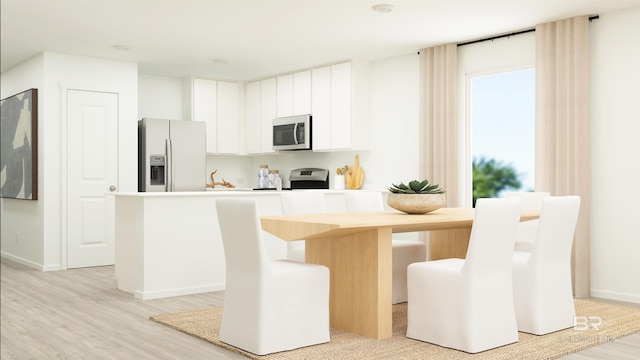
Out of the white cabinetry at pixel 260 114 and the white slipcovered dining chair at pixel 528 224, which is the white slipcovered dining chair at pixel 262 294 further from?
the white cabinetry at pixel 260 114

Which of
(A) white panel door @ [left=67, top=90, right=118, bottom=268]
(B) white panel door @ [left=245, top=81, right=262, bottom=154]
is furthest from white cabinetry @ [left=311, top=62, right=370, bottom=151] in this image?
(A) white panel door @ [left=67, top=90, right=118, bottom=268]

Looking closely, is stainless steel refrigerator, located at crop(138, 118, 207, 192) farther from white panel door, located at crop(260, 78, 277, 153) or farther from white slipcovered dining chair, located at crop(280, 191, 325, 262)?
white slipcovered dining chair, located at crop(280, 191, 325, 262)

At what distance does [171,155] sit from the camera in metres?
7.48

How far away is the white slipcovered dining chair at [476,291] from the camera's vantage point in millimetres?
3305

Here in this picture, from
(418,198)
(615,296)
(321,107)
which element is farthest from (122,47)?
(615,296)

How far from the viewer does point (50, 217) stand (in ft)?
22.3

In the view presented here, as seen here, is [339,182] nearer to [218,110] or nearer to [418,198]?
[218,110]

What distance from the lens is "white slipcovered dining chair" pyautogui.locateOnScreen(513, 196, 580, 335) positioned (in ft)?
12.1

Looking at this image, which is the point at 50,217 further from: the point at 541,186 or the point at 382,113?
the point at 541,186

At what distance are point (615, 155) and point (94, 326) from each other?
4.15 meters

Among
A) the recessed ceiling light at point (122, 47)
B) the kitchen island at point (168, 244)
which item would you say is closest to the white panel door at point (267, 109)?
the recessed ceiling light at point (122, 47)

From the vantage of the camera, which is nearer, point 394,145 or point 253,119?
point 394,145

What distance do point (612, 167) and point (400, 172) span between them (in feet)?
7.63

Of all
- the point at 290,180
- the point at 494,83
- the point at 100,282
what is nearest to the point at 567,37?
the point at 494,83
